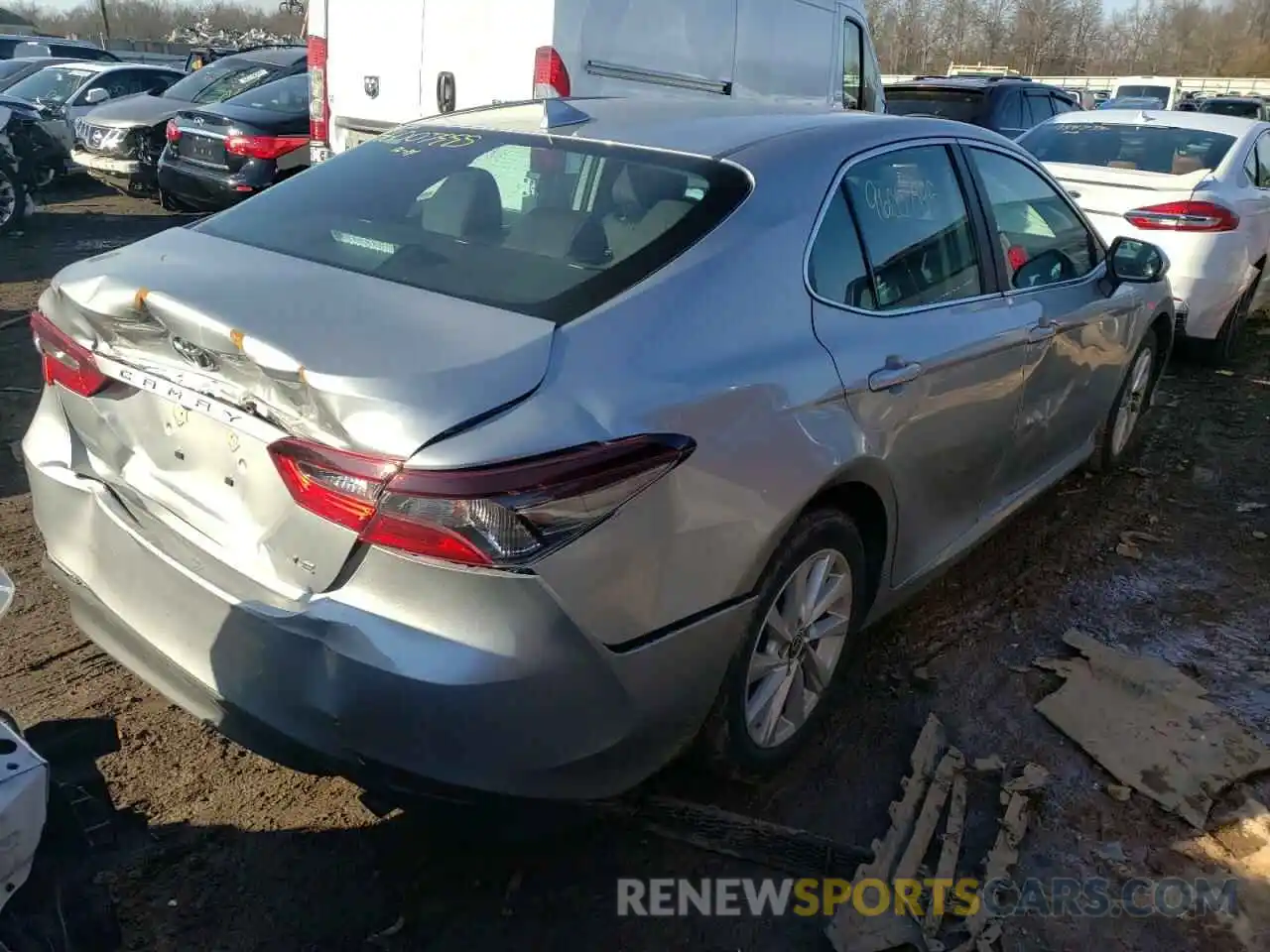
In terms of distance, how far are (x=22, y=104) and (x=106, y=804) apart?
42.8 ft

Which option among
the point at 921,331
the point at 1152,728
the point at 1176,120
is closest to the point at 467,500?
the point at 921,331

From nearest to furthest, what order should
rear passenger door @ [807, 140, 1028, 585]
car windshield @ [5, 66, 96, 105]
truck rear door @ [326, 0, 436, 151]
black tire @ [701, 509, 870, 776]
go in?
black tire @ [701, 509, 870, 776] < rear passenger door @ [807, 140, 1028, 585] < truck rear door @ [326, 0, 436, 151] < car windshield @ [5, 66, 96, 105]

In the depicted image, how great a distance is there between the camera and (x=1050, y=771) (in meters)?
3.16

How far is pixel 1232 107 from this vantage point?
81.6ft

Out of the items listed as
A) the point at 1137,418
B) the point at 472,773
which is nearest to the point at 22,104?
the point at 1137,418

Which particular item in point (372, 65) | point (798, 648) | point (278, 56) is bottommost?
point (798, 648)

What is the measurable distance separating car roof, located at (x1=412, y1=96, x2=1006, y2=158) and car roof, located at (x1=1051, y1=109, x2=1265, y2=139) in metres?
5.27

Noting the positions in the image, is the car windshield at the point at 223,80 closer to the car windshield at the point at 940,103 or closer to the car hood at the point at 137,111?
the car hood at the point at 137,111

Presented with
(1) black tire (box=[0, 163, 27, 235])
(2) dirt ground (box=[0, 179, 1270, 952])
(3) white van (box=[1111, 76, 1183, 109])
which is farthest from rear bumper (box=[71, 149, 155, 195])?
(3) white van (box=[1111, 76, 1183, 109])

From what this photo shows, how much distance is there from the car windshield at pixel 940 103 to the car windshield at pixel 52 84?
1048 centimetres

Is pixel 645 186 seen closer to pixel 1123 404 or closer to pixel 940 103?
pixel 1123 404

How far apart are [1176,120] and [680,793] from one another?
23.8ft

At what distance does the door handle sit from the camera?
2857 mm

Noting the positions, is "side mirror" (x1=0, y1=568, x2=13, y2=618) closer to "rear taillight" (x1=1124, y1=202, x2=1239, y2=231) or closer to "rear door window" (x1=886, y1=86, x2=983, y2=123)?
"rear taillight" (x1=1124, y1=202, x2=1239, y2=231)
